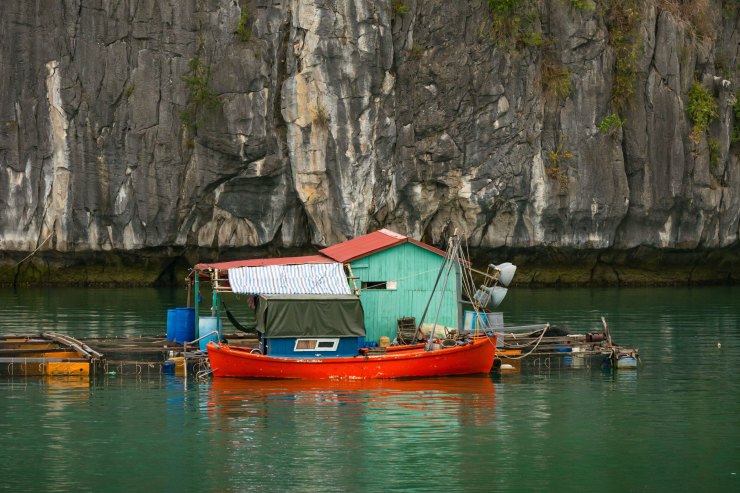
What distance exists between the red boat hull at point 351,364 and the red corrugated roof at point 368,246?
3.19m

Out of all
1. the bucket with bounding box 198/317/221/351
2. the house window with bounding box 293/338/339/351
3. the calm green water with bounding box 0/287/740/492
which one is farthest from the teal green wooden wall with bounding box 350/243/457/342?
the bucket with bounding box 198/317/221/351

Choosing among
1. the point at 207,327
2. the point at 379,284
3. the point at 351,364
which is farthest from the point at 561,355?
the point at 207,327

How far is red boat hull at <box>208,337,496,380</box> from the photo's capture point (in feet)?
88.7

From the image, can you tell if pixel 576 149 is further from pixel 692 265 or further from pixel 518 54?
pixel 692 265

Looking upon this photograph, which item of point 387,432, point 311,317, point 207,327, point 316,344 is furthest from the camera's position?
point 207,327

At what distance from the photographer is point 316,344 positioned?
90.2 ft

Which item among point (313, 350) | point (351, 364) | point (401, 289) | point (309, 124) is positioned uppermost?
point (309, 124)

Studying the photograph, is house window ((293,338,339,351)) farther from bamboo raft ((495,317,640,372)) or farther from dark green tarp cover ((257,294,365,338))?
bamboo raft ((495,317,640,372))

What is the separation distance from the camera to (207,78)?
52625 mm

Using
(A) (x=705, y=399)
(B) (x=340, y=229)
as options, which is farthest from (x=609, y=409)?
(B) (x=340, y=229)

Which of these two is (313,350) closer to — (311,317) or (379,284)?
(311,317)

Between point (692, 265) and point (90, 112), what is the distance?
29.5 m

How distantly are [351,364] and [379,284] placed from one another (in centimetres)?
351

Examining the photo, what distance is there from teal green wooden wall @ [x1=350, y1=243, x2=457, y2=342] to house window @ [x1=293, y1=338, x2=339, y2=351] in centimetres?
237
